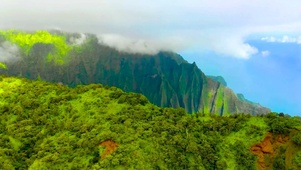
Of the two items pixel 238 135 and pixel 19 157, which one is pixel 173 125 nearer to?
pixel 238 135

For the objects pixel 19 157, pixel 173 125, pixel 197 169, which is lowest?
pixel 19 157

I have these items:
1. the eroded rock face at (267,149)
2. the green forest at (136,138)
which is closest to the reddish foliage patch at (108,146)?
the green forest at (136,138)

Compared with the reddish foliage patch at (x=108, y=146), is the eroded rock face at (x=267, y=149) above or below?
above

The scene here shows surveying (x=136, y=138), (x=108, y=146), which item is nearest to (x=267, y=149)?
(x=136, y=138)

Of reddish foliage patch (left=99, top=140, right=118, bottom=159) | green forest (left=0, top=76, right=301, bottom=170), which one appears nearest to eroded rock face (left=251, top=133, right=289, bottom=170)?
green forest (left=0, top=76, right=301, bottom=170)

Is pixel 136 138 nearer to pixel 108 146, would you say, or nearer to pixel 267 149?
pixel 108 146

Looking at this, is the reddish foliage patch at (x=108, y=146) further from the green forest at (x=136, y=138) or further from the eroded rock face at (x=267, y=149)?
the eroded rock face at (x=267, y=149)

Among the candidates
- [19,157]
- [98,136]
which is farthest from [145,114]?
[19,157]
